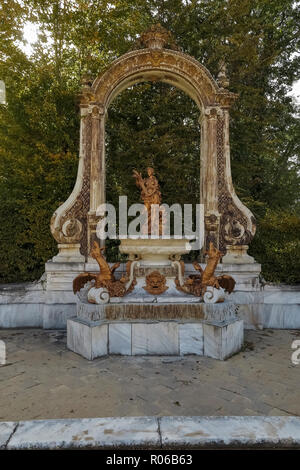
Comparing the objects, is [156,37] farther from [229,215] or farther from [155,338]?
[155,338]

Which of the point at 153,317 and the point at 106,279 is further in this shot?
the point at 106,279

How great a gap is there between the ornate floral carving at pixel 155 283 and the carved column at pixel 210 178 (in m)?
1.87

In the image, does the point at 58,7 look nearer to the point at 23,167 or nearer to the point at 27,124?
the point at 27,124

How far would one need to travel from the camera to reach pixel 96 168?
6559 mm

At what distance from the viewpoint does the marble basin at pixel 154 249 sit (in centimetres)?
513

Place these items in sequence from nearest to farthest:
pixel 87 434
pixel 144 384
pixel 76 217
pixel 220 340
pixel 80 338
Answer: pixel 87 434 → pixel 144 384 → pixel 220 340 → pixel 80 338 → pixel 76 217

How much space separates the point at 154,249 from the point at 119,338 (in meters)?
1.55

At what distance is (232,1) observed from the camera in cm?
931

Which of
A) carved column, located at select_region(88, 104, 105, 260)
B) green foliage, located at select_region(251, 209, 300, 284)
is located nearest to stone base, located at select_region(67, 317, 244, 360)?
carved column, located at select_region(88, 104, 105, 260)

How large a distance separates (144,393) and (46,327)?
3.19 metres

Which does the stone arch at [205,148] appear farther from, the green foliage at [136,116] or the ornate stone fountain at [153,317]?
the ornate stone fountain at [153,317]

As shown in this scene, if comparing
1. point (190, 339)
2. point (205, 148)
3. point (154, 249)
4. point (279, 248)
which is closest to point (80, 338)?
point (190, 339)

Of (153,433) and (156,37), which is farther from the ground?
(156,37)
